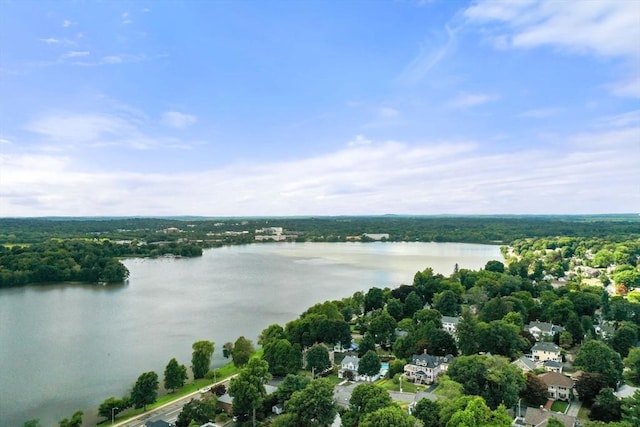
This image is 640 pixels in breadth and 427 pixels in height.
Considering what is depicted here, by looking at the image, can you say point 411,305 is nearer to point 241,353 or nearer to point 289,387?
point 241,353

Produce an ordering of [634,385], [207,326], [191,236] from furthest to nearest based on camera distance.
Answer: [191,236] → [207,326] → [634,385]

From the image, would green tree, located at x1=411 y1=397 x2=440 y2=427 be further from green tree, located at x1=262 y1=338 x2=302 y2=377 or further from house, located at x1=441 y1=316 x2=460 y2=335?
house, located at x1=441 y1=316 x2=460 y2=335

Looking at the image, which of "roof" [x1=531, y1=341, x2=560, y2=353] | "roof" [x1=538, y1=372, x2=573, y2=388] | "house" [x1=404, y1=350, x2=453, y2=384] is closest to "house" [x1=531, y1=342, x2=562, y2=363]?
"roof" [x1=531, y1=341, x2=560, y2=353]

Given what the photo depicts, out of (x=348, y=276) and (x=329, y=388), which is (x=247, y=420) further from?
(x=348, y=276)

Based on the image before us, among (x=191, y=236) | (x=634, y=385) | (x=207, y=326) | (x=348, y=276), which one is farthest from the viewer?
(x=191, y=236)

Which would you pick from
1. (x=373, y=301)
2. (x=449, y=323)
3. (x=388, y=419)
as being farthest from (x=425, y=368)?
(x=373, y=301)

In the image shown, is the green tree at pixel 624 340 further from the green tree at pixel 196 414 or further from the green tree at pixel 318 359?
the green tree at pixel 196 414

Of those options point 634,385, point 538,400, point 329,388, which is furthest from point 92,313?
point 634,385
